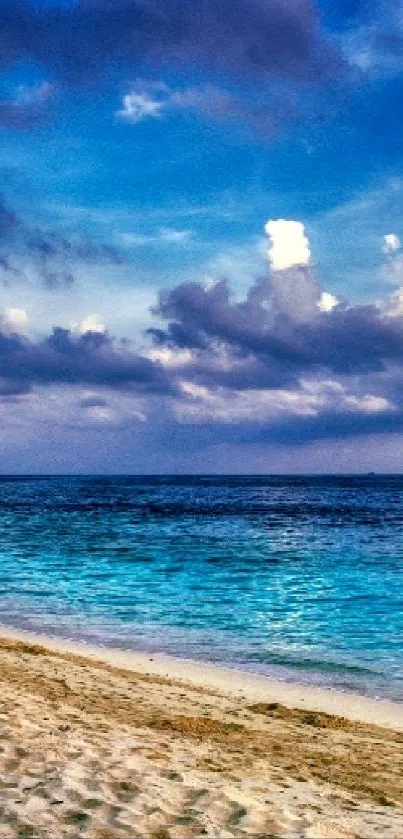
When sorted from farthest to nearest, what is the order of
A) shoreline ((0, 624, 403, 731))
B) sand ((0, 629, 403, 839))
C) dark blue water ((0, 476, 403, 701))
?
dark blue water ((0, 476, 403, 701)) < shoreline ((0, 624, 403, 731)) < sand ((0, 629, 403, 839))

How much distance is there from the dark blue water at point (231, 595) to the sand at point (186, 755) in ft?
8.60

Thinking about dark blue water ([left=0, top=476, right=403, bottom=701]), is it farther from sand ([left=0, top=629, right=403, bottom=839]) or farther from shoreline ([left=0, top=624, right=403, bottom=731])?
sand ([left=0, top=629, right=403, bottom=839])

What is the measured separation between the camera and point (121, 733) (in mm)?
11234

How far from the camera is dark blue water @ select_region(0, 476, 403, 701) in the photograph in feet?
62.1

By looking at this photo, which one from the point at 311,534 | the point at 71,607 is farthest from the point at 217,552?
the point at 71,607

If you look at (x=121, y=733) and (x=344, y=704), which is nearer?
(x=121, y=733)

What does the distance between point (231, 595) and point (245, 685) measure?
39.7 feet

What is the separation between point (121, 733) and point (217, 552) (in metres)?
31.2

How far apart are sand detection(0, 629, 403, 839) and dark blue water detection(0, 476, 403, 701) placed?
2621 mm

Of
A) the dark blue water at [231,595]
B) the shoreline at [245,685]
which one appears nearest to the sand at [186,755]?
the shoreline at [245,685]

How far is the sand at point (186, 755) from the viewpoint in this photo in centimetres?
759

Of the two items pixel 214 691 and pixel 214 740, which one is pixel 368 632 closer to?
pixel 214 691

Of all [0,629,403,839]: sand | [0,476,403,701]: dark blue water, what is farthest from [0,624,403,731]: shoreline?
[0,476,403,701]: dark blue water

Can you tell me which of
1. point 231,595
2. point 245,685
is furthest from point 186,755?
point 231,595
